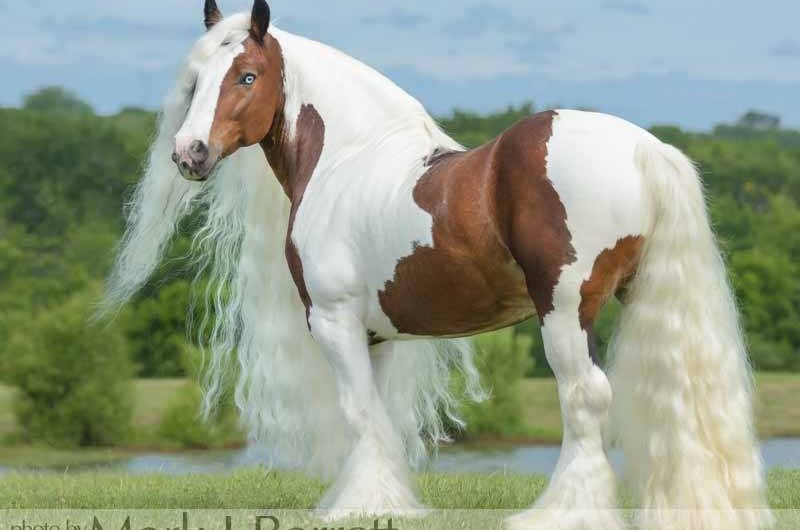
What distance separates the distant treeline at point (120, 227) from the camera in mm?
16734

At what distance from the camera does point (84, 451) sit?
15445mm

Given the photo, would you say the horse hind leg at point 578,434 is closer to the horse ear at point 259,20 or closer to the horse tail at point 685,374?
the horse tail at point 685,374

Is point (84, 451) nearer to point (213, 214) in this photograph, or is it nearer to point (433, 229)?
point (213, 214)

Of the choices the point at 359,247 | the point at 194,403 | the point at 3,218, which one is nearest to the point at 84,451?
the point at 194,403

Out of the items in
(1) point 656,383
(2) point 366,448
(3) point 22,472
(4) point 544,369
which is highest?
(1) point 656,383

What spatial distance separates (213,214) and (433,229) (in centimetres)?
157

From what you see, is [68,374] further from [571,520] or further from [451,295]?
[571,520]

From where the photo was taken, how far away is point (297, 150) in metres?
5.00

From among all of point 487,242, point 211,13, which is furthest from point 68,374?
point 487,242

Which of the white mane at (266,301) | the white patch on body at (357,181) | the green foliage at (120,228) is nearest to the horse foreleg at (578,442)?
the white patch on body at (357,181)

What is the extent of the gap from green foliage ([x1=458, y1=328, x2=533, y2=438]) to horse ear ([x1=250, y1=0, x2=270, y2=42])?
10.1m

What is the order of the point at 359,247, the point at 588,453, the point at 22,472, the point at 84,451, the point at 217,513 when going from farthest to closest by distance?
Result: the point at 84,451 → the point at 22,472 → the point at 217,513 → the point at 359,247 → the point at 588,453

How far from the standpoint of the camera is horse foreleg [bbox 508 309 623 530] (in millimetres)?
4043

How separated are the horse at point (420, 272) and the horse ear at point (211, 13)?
12 mm
